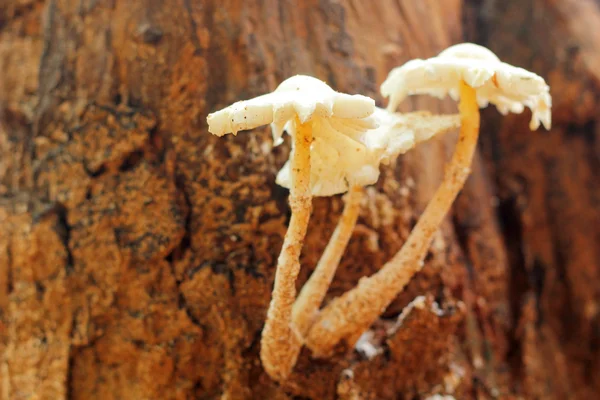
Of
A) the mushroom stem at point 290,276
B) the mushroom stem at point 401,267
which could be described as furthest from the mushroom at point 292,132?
the mushroom stem at point 401,267

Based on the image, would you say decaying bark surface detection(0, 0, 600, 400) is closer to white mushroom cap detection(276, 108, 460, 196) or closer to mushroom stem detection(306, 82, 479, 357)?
mushroom stem detection(306, 82, 479, 357)

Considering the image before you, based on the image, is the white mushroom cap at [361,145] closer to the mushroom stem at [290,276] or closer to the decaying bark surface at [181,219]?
the mushroom stem at [290,276]

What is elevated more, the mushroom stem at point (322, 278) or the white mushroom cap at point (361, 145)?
the white mushroom cap at point (361, 145)

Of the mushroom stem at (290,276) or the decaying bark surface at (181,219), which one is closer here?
the mushroom stem at (290,276)

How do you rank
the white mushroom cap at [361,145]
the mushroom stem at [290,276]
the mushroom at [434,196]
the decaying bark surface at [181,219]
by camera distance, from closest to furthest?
the mushroom stem at [290,276], the white mushroom cap at [361,145], the mushroom at [434,196], the decaying bark surface at [181,219]

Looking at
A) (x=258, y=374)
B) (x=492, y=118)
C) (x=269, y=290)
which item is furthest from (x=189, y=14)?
(x=492, y=118)

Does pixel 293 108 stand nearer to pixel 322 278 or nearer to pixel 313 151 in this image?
pixel 313 151

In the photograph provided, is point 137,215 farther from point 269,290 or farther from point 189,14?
point 189,14

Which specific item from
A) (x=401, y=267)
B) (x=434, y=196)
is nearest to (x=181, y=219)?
(x=401, y=267)
